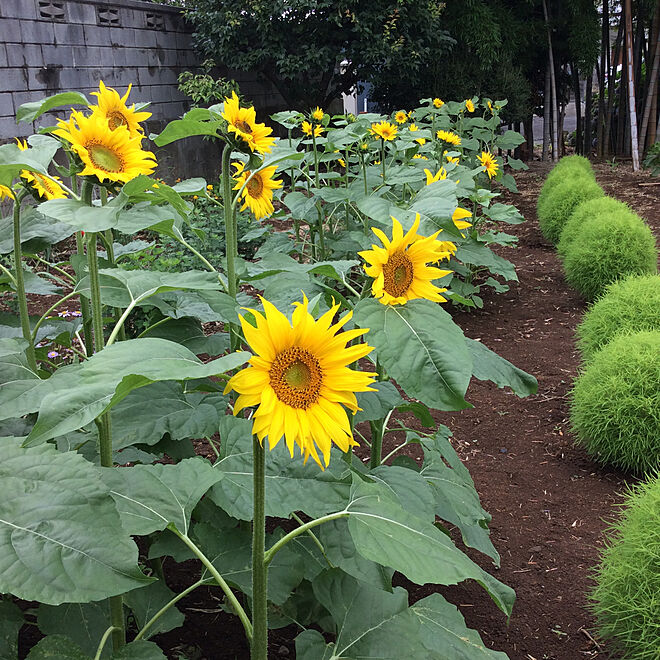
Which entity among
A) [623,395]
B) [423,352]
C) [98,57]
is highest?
[98,57]

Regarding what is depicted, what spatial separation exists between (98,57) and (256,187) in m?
5.91

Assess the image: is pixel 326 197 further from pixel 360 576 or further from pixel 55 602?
pixel 55 602

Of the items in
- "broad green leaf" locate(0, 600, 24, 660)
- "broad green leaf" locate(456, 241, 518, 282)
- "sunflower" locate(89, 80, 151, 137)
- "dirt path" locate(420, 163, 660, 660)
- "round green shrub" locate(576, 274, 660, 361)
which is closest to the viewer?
"broad green leaf" locate(0, 600, 24, 660)

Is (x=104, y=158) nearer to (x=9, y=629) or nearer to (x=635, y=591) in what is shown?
(x=9, y=629)

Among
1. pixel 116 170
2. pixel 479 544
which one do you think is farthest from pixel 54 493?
pixel 479 544

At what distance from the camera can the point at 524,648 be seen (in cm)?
177

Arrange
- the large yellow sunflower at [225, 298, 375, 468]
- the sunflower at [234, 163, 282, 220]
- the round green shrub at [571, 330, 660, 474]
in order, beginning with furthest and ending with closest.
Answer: the round green shrub at [571, 330, 660, 474]
the sunflower at [234, 163, 282, 220]
the large yellow sunflower at [225, 298, 375, 468]

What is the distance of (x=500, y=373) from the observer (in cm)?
133

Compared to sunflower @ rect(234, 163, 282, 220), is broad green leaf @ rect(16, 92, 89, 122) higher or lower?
higher

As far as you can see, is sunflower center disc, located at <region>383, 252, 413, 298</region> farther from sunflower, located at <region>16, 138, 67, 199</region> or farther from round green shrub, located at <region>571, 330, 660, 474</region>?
round green shrub, located at <region>571, 330, 660, 474</region>

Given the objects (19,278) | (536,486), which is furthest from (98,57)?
(19,278)

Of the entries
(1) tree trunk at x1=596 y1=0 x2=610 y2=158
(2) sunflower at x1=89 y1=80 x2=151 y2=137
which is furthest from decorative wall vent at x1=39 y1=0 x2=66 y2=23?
(1) tree trunk at x1=596 y1=0 x2=610 y2=158

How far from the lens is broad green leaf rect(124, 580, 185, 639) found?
49.6 inches

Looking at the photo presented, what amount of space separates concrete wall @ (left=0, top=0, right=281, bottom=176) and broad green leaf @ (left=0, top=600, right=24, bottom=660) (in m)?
4.11
